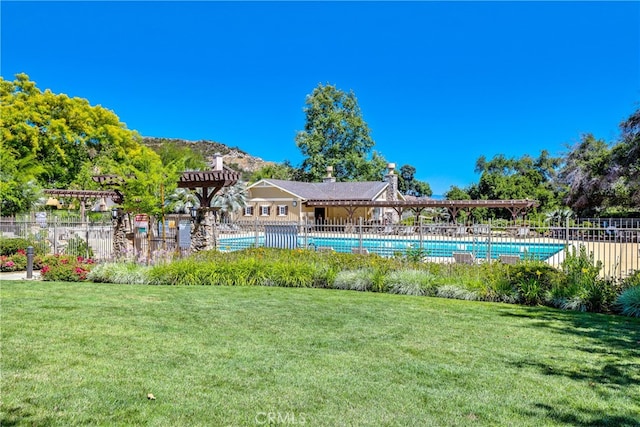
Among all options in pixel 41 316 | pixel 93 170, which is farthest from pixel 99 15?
pixel 93 170

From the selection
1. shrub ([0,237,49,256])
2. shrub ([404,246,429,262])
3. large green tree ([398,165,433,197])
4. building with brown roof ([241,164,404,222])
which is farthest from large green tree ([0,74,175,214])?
large green tree ([398,165,433,197])

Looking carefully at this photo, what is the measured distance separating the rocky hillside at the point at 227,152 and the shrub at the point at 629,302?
82593 mm

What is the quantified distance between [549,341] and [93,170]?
3981 cm

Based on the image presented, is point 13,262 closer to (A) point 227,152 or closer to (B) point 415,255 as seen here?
(B) point 415,255

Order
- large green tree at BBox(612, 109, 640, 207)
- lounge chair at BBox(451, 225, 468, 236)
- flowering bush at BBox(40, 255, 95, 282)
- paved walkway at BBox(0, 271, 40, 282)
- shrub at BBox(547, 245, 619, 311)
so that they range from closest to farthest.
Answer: shrub at BBox(547, 245, 619, 311) < flowering bush at BBox(40, 255, 95, 282) < paved walkway at BBox(0, 271, 40, 282) < lounge chair at BBox(451, 225, 468, 236) < large green tree at BBox(612, 109, 640, 207)

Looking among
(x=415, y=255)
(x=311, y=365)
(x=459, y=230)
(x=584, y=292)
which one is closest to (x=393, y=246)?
(x=459, y=230)

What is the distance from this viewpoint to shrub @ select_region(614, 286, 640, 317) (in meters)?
7.81

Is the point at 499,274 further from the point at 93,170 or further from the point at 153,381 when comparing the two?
the point at 93,170

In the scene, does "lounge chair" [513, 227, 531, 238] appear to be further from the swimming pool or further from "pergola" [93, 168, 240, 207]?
"pergola" [93, 168, 240, 207]

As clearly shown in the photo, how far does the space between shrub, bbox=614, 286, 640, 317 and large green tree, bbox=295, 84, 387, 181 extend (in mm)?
44553

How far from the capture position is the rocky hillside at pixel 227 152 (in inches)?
3723

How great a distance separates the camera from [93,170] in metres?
37.9

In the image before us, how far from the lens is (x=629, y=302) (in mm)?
7910

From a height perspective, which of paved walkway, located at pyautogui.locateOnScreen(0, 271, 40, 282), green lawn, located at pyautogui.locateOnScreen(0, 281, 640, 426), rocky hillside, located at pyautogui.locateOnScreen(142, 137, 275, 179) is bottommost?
green lawn, located at pyautogui.locateOnScreen(0, 281, 640, 426)
